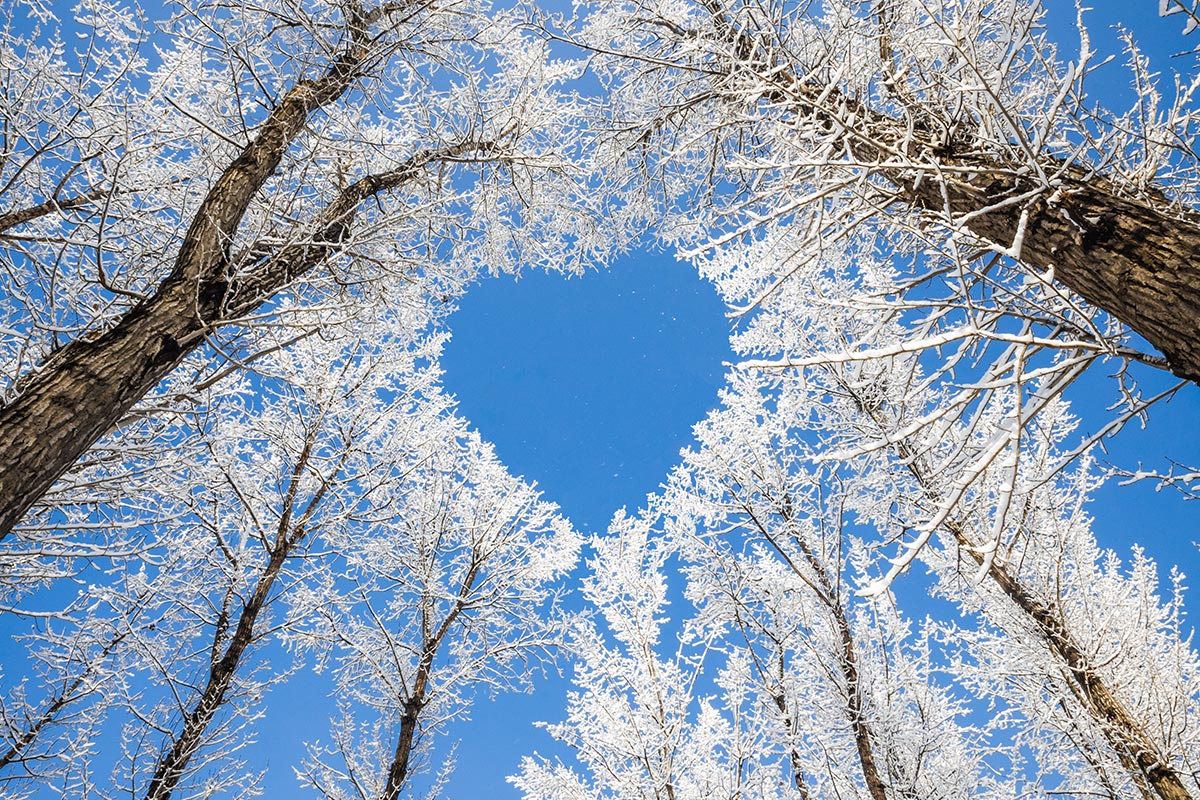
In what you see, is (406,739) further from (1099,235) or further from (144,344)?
(1099,235)

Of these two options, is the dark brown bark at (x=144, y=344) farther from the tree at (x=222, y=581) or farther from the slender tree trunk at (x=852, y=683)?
the slender tree trunk at (x=852, y=683)

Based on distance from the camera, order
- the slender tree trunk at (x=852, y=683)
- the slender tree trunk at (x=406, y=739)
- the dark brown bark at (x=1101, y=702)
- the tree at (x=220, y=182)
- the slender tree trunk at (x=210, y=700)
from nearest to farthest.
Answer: the tree at (x=220, y=182) < the dark brown bark at (x=1101, y=702) < the slender tree trunk at (x=210, y=700) < the slender tree trunk at (x=852, y=683) < the slender tree trunk at (x=406, y=739)

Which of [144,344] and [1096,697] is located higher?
[144,344]

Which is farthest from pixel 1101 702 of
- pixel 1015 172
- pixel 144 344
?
pixel 144 344

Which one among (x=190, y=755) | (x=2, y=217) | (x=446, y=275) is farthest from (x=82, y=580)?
(x=446, y=275)

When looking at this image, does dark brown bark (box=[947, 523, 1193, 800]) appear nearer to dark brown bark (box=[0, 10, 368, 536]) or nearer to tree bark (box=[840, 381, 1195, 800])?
tree bark (box=[840, 381, 1195, 800])

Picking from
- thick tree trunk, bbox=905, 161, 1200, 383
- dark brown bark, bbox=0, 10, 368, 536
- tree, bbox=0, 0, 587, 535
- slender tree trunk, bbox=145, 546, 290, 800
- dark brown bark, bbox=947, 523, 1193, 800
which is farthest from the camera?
slender tree trunk, bbox=145, 546, 290, 800

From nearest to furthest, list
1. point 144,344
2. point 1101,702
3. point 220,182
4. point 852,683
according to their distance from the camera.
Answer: point 144,344, point 220,182, point 1101,702, point 852,683

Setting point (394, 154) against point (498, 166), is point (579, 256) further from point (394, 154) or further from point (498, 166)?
point (394, 154)

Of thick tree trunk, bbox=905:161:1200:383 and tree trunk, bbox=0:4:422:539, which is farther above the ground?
tree trunk, bbox=0:4:422:539

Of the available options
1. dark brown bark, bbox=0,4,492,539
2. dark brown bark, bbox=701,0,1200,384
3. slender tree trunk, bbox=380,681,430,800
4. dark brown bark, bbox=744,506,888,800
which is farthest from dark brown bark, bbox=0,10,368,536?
dark brown bark, bbox=744,506,888,800

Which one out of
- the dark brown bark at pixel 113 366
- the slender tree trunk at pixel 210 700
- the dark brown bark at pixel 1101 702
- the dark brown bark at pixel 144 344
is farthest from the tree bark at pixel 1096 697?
the slender tree trunk at pixel 210 700
